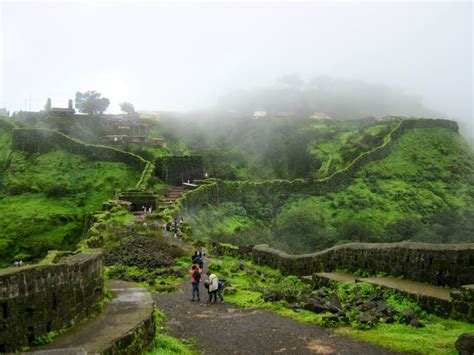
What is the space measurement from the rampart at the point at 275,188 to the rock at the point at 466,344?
3050 cm

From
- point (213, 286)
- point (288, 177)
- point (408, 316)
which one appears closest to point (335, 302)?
point (408, 316)

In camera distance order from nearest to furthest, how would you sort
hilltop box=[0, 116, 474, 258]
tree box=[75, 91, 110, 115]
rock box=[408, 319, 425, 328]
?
rock box=[408, 319, 425, 328] → hilltop box=[0, 116, 474, 258] → tree box=[75, 91, 110, 115]

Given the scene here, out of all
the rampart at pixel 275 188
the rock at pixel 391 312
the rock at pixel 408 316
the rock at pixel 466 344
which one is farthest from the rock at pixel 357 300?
the rampart at pixel 275 188

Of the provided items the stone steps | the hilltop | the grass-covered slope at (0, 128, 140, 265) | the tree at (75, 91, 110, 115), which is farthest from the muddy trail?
the tree at (75, 91, 110, 115)

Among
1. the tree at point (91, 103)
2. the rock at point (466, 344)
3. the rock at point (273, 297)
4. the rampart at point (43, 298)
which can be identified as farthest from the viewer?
the tree at point (91, 103)

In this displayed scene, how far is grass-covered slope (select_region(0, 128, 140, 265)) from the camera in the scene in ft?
133

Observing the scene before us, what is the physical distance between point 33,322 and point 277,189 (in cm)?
4150

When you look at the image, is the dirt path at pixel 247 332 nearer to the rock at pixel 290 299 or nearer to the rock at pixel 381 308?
the rock at pixel 290 299

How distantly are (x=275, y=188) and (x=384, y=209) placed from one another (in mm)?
10194

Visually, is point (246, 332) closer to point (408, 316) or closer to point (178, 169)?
point (408, 316)

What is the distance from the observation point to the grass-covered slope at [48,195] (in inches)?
1599

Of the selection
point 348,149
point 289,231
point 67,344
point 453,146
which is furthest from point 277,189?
point 67,344

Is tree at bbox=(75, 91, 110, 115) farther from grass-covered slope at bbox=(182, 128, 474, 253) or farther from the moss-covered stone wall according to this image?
grass-covered slope at bbox=(182, 128, 474, 253)

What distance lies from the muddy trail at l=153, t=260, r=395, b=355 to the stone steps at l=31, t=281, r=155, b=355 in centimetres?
123
